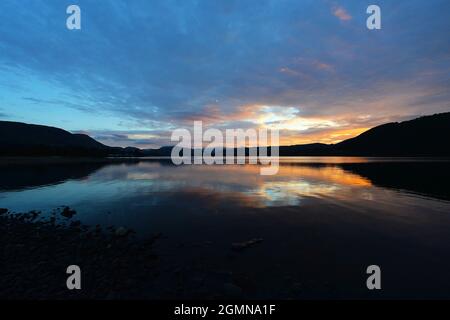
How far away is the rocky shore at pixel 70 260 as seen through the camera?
7875mm

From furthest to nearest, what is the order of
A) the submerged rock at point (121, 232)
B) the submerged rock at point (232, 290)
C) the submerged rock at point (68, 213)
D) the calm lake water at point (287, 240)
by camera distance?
the submerged rock at point (68, 213) < the submerged rock at point (121, 232) < the calm lake water at point (287, 240) < the submerged rock at point (232, 290)

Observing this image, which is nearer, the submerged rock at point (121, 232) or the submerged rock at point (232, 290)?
the submerged rock at point (232, 290)

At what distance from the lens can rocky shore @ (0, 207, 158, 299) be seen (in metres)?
7.88

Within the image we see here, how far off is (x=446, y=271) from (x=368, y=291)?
4.94 meters

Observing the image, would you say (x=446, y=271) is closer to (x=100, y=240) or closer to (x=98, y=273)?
(x=98, y=273)

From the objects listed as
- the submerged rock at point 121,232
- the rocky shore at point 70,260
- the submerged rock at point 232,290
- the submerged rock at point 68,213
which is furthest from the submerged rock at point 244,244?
the submerged rock at point 68,213

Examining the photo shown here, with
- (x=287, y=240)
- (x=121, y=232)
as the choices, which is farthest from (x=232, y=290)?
(x=121, y=232)

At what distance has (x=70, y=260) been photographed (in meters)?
9.99

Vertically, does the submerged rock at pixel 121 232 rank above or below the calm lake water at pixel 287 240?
above

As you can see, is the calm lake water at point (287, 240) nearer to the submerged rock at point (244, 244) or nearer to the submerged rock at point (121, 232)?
the submerged rock at point (244, 244)

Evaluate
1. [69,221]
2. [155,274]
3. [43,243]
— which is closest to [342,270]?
[155,274]

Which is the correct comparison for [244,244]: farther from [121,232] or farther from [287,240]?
[121,232]
